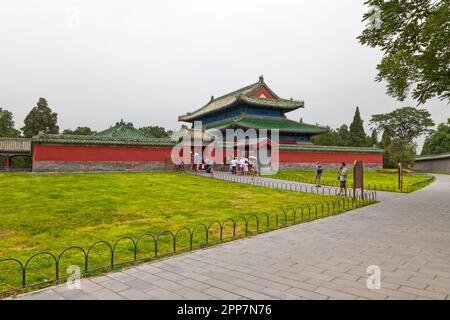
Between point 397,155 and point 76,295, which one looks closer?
point 76,295

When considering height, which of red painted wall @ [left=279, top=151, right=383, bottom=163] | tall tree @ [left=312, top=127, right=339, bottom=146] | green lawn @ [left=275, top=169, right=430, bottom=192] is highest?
tall tree @ [left=312, top=127, right=339, bottom=146]

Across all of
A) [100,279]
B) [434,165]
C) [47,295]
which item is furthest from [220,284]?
[434,165]

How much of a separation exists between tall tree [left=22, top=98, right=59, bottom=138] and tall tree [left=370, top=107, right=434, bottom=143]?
209ft

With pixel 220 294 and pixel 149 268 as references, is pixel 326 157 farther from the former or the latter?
pixel 220 294

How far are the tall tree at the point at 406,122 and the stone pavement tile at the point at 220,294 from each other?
7201 centimetres

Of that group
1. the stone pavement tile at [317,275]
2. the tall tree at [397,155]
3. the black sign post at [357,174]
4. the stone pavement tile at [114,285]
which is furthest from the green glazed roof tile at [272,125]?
the stone pavement tile at [114,285]

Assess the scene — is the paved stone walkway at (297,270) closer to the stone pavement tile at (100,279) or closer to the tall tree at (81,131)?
the stone pavement tile at (100,279)

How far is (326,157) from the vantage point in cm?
3503

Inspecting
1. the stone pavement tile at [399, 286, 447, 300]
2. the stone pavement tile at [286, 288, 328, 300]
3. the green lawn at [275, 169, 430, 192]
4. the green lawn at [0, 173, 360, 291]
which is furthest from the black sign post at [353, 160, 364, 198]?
the stone pavement tile at [286, 288, 328, 300]

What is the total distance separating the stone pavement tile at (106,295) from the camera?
167 inches

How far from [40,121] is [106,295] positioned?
50.7 meters

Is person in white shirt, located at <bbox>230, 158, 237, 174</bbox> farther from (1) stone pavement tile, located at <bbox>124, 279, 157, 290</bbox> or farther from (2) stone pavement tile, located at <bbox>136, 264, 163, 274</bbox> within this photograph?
(1) stone pavement tile, located at <bbox>124, 279, 157, 290</bbox>

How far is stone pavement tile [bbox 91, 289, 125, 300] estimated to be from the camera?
425cm
